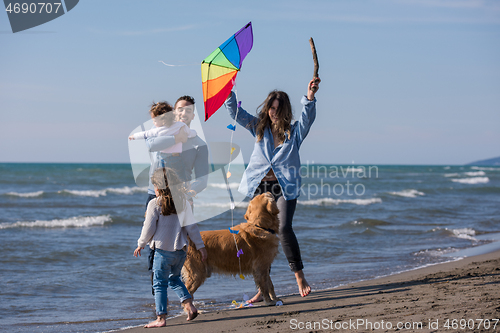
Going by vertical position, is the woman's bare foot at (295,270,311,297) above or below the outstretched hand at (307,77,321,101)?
below

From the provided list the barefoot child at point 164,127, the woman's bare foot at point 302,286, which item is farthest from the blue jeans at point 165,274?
the woman's bare foot at point 302,286

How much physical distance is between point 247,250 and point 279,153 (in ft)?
3.45

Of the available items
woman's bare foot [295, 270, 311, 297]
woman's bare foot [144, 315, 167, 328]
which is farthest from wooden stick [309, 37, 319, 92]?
woman's bare foot [144, 315, 167, 328]

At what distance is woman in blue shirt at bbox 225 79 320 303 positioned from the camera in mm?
4359

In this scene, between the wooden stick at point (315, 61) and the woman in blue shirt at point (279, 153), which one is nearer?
the wooden stick at point (315, 61)

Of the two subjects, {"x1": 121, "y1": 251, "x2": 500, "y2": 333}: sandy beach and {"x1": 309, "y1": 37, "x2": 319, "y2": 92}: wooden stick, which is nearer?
{"x1": 121, "y1": 251, "x2": 500, "y2": 333}: sandy beach

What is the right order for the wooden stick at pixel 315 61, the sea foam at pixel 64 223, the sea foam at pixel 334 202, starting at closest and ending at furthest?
the wooden stick at pixel 315 61 → the sea foam at pixel 64 223 → the sea foam at pixel 334 202

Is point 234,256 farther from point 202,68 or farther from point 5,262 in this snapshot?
point 5,262

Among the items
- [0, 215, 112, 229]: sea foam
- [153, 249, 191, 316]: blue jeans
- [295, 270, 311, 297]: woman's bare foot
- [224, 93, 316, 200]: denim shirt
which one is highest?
[224, 93, 316, 200]: denim shirt

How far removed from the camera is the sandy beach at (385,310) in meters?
2.93

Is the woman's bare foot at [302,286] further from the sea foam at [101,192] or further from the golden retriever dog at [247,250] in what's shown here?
the sea foam at [101,192]

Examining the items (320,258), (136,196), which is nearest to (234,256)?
(320,258)

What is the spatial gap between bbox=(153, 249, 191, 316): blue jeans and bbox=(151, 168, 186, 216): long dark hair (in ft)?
1.24

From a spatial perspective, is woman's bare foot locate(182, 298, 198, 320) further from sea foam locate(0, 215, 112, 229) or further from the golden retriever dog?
sea foam locate(0, 215, 112, 229)
